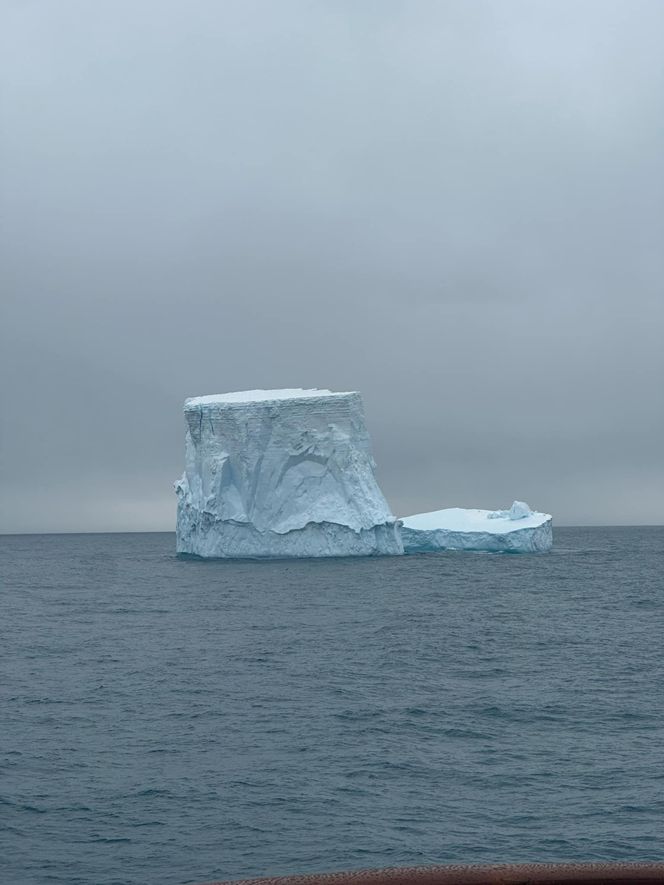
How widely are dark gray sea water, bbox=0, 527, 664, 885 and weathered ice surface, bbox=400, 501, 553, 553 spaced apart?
24095 mm

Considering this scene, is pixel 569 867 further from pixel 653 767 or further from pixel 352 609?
pixel 352 609

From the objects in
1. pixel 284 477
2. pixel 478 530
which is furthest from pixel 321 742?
pixel 478 530

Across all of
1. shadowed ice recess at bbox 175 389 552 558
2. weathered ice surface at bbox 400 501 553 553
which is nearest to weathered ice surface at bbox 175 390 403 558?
shadowed ice recess at bbox 175 389 552 558

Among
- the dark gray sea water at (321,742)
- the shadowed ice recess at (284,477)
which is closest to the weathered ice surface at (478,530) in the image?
the shadowed ice recess at (284,477)

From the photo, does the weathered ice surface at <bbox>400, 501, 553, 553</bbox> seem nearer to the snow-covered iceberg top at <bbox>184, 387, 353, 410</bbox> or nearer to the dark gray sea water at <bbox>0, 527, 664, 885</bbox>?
the snow-covered iceberg top at <bbox>184, 387, 353, 410</bbox>

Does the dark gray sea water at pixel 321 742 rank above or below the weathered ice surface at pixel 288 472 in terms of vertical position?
below

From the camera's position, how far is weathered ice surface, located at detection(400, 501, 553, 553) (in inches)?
1983

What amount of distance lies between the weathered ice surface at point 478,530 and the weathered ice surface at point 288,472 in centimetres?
1000

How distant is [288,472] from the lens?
39.8 metres

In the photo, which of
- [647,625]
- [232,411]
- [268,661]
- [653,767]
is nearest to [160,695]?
[268,661]

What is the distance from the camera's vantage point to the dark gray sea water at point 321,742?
8.10m

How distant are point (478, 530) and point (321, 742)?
40.1 meters

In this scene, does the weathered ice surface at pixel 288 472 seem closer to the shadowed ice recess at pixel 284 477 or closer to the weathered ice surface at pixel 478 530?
the shadowed ice recess at pixel 284 477

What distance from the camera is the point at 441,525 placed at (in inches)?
2041
